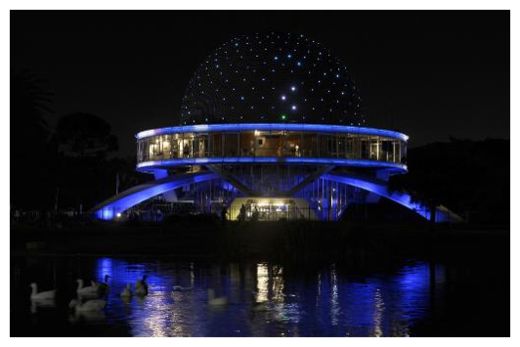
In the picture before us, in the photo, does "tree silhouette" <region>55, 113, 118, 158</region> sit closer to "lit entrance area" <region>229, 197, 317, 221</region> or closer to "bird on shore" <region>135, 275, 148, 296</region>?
"lit entrance area" <region>229, 197, 317, 221</region>

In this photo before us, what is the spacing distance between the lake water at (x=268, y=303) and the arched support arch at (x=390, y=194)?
81.4ft

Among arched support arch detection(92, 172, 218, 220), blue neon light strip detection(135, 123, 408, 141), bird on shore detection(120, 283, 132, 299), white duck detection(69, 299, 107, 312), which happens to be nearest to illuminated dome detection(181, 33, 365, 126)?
blue neon light strip detection(135, 123, 408, 141)

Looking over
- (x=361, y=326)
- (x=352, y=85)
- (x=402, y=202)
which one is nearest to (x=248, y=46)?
(x=352, y=85)

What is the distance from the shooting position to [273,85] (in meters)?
55.3

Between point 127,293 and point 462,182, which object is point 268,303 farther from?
point 462,182

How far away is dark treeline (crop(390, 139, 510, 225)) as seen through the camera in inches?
1780

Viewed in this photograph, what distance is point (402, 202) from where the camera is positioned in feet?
182

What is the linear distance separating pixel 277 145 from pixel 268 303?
37026mm

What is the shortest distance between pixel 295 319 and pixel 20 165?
1459 centimetres

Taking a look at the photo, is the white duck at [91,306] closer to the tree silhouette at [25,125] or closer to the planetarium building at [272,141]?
the tree silhouette at [25,125]

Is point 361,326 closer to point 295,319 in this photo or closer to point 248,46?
point 295,319

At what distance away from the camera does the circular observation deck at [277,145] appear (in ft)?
178

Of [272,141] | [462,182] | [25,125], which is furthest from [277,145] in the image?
[25,125]

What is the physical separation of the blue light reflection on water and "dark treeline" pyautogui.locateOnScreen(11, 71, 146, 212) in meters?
4.57
